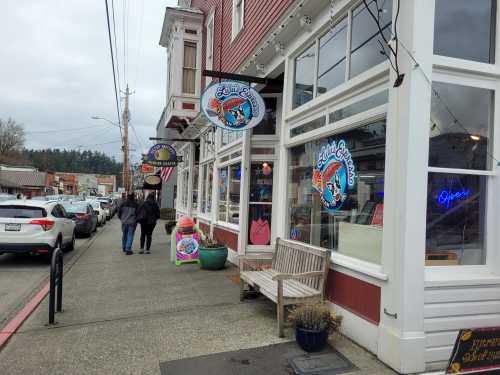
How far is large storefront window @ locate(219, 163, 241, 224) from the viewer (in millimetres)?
9750

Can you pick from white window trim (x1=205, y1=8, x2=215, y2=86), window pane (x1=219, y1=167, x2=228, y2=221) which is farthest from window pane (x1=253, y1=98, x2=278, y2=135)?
white window trim (x1=205, y1=8, x2=215, y2=86)

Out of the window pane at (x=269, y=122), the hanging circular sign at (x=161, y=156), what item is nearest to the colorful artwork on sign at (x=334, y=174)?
the window pane at (x=269, y=122)

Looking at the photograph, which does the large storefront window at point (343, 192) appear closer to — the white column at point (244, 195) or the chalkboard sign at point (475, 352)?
the chalkboard sign at point (475, 352)

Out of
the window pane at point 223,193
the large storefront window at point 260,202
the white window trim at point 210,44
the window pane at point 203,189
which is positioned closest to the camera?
the large storefront window at point 260,202

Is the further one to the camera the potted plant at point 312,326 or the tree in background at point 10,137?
the tree in background at point 10,137

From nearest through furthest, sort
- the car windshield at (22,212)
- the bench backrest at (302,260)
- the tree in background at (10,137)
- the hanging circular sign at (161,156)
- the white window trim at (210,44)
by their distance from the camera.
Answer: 1. the bench backrest at (302,260)
2. the car windshield at (22,212)
3. the white window trim at (210,44)
4. the hanging circular sign at (161,156)
5. the tree in background at (10,137)

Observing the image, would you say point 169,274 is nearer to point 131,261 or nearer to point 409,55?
point 131,261

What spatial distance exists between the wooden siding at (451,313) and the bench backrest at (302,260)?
1410mm

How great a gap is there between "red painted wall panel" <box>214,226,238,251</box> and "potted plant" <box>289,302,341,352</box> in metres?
5.05

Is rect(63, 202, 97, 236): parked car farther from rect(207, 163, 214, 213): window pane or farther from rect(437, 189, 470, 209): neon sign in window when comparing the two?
rect(437, 189, 470, 209): neon sign in window

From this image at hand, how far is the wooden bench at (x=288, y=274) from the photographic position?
482cm

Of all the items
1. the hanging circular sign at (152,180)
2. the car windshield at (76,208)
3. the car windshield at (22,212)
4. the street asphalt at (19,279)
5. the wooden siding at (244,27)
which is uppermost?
the wooden siding at (244,27)

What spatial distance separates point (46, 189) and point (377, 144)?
80656 millimetres

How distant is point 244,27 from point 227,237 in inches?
204
